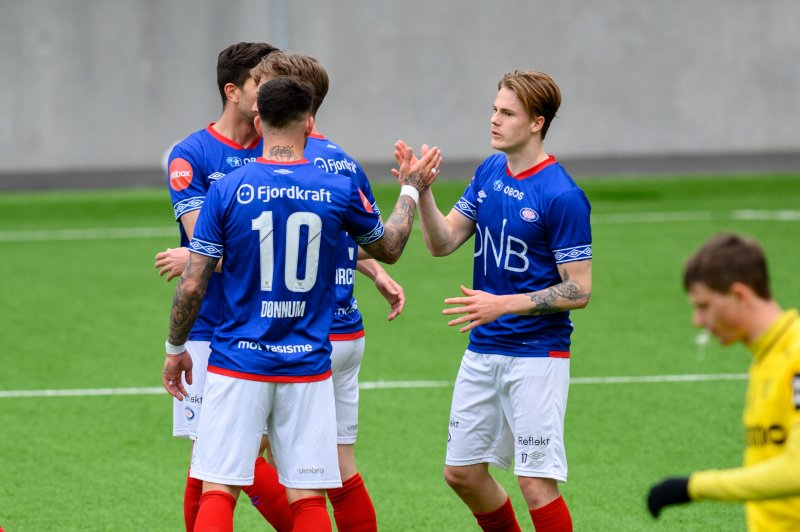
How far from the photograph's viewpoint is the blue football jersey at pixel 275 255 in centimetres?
446

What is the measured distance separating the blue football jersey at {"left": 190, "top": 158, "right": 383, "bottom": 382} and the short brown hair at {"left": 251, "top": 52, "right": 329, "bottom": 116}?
2.00 ft

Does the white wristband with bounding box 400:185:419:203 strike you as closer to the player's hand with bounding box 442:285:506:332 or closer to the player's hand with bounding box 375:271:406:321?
the player's hand with bounding box 442:285:506:332

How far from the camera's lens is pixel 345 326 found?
5359mm

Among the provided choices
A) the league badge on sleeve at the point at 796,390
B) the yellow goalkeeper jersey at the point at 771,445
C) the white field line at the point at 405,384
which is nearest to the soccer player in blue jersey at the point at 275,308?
the yellow goalkeeper jersey at the point at 771,445

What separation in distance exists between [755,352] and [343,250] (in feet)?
7.25

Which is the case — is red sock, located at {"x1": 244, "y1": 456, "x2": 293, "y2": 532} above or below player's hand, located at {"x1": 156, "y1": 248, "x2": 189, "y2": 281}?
below

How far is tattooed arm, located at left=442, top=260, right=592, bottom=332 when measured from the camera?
484cm

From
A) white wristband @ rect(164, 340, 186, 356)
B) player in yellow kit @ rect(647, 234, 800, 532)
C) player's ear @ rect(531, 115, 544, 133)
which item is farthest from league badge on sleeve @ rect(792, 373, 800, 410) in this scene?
white wristband @ rect(164, 340, 186, 356)

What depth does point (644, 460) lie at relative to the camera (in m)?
7.01

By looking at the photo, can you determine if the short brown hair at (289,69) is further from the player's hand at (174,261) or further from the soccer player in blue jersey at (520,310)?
the player's hand at (174,261)

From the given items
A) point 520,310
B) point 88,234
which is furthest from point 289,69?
point 88,234

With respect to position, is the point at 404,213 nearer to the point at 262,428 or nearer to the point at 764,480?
the point at 262,428

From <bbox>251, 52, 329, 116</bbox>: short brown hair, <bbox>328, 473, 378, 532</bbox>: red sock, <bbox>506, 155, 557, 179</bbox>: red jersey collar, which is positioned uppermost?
<bbox>251, 52, 329, 116</bbox>: short brown hair

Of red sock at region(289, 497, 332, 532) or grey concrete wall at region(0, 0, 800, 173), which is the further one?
grey concrete wall at region(0, 0, 800, 173)
